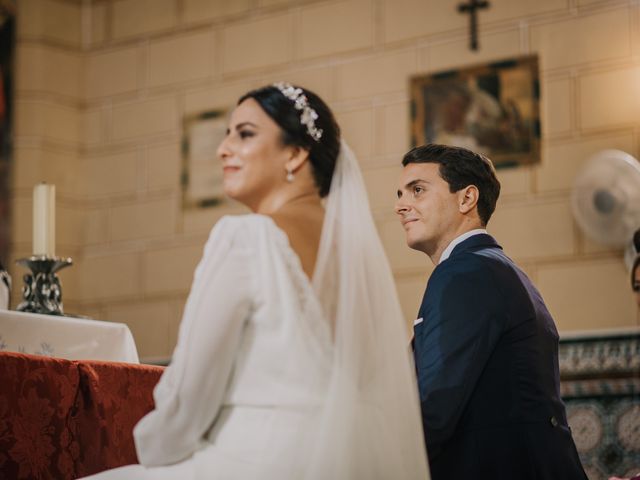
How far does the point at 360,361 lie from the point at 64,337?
57.7 inches

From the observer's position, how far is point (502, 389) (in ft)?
11.0

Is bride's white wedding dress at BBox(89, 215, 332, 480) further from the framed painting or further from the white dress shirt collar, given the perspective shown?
the framed painting

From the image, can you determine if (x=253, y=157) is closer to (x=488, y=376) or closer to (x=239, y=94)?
(x=488, y=376)

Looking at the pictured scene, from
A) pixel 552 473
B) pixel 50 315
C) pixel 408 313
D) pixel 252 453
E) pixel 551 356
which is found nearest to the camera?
pixel 252 453

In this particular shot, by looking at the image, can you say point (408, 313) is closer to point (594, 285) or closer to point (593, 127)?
point (594, 285)

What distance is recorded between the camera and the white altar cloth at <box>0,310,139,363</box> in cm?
351

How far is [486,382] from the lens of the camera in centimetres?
333

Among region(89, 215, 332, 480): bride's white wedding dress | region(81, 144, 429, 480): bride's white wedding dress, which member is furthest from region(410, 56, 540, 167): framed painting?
region(89, 215, 332, 480): bride's white wedding dress

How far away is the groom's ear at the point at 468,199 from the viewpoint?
3779 mm

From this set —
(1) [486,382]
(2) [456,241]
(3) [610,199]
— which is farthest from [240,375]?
(3) [610,199]

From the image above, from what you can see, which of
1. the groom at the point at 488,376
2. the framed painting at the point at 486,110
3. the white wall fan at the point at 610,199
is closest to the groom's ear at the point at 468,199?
the groom at the point at 488,376

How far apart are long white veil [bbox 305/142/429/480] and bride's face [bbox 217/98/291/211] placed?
182 millimetres

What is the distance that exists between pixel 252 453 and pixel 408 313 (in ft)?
15.1

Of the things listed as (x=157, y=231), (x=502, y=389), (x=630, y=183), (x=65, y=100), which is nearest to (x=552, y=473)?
(x=502, y=389)
